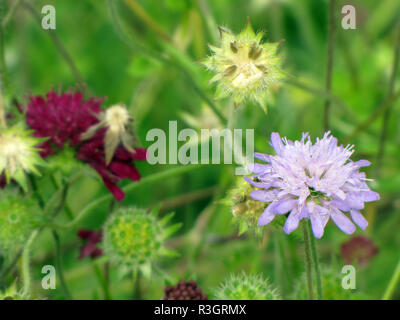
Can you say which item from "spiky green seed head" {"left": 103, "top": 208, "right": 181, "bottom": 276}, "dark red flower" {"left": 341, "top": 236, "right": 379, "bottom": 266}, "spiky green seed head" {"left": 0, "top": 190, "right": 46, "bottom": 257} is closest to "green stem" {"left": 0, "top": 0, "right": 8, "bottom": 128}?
"spiky green seed head" {"left": 0, "top": 190, "right": 46, "bottom": 257}

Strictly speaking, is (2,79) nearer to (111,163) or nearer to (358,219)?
(111,163)

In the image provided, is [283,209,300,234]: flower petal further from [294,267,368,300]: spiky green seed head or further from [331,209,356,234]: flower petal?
[294,267,368,300]: spiky green seed head

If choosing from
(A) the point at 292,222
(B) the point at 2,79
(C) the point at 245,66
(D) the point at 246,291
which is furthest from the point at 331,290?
(B) the point at 2,79

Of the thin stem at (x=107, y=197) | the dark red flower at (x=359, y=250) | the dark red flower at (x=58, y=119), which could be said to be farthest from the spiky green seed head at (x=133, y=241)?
the dark red flower at (x=359, y=250)

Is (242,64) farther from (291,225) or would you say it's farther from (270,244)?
(270,244)

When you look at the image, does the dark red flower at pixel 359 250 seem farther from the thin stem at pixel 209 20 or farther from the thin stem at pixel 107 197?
the thin stem at pixel 209 20
